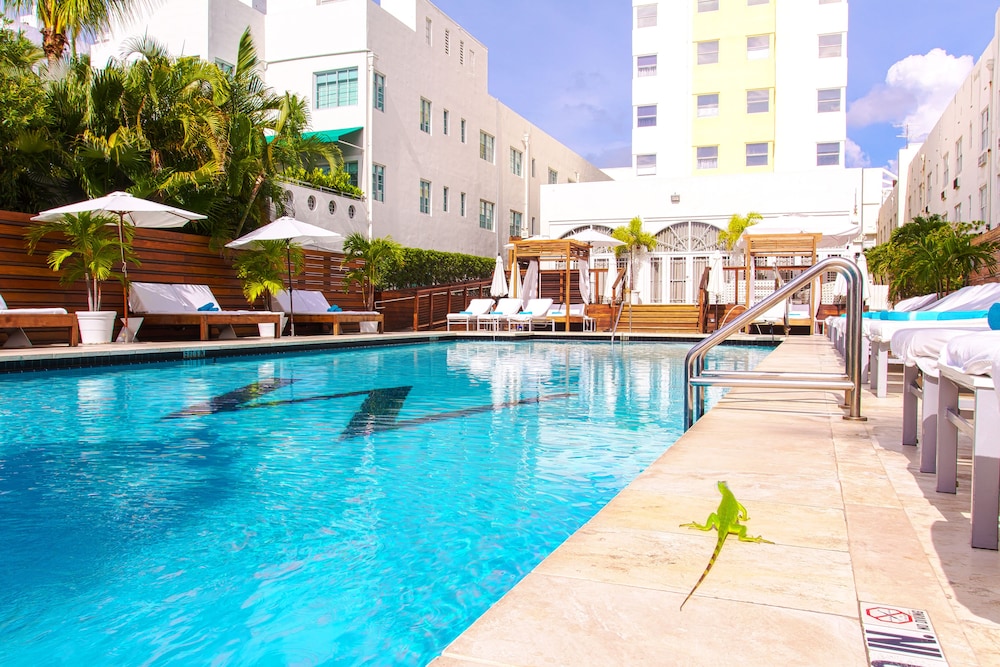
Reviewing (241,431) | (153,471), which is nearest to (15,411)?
(241,431)

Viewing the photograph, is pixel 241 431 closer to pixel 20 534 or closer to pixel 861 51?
pixel 20 534

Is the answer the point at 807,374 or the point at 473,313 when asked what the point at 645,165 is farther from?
the point at 807,374

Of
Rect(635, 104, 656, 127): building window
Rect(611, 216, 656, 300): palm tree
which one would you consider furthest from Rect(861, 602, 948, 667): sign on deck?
Rect(635, 104, 656, 127): building window

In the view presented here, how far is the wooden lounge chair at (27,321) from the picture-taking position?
10.5m

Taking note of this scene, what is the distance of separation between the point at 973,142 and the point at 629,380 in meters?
19.8

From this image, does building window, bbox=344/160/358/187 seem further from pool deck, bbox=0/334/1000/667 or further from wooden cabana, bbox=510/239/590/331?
pool deck, bbox=0/334/1000/667

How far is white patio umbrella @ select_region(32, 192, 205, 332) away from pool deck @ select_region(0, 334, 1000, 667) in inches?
448

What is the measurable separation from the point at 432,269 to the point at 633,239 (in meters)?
7.18

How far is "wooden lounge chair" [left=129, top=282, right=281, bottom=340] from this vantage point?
44.8 ft

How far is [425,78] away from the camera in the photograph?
26.2 m

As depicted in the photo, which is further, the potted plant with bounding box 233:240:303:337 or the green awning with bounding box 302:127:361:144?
the green awning with bounding box 302:127:361:144

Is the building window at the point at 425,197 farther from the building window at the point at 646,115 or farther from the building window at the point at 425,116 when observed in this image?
the building window at the point at 646,115

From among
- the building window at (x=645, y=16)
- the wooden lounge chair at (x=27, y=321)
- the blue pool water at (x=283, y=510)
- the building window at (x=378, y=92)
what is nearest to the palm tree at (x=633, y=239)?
the building window at (x=378, y=92)

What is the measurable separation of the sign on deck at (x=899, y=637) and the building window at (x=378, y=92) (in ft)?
75.7
